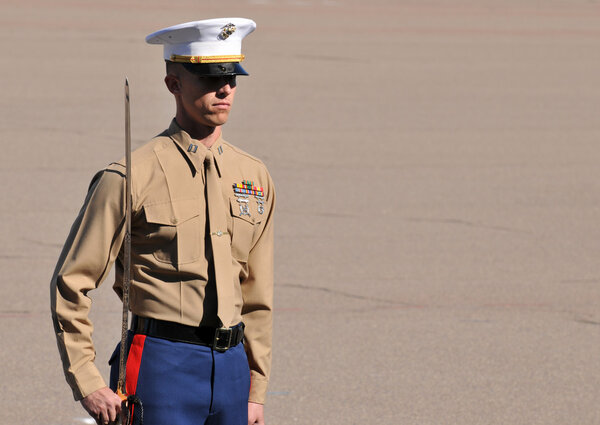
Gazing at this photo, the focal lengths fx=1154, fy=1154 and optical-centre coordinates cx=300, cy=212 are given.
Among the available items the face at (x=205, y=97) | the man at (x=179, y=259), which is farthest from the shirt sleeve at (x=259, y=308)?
the face at (x=205, y=97)

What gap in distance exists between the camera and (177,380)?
3363 millimetres

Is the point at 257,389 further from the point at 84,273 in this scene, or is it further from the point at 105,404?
the point at 84,273

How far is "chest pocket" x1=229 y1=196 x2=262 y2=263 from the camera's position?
11.6 feet

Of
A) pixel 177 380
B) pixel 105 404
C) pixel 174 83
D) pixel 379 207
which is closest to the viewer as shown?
pixel 105 404

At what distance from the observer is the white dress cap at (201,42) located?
344 cm

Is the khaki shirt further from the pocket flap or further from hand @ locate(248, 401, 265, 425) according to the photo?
hand @ locate(248, 401, 265, 425)

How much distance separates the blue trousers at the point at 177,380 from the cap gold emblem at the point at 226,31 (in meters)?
0.93

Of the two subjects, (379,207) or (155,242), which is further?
(379,207)

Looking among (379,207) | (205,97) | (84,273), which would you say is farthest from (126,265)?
(379,207)

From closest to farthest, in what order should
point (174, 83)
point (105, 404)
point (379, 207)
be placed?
point (105, 404) → point (174, 83) → point (379, 207)

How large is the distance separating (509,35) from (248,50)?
22.3 ft

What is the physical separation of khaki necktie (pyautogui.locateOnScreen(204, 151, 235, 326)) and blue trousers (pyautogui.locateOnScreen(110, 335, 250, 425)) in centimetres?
14

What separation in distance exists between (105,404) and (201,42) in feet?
3.61

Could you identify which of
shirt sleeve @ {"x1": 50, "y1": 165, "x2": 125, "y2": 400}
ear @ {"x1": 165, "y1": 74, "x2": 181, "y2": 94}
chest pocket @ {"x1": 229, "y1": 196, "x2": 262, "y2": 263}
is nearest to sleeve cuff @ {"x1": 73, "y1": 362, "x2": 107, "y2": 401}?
shirt sleeve @ {"x1": 50, "y1": 165, "x2": 125, "y2": 400}
